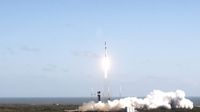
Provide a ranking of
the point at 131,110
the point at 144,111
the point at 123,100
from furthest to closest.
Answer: the point at 123,100, the point at 144,111, the point at 131,110

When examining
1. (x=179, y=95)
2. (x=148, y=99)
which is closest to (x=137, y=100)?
(x=148, y=99)

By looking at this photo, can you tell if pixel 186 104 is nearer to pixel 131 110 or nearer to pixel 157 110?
pixel 157 110

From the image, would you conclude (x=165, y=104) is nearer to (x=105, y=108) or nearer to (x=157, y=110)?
(x=157, y=110)

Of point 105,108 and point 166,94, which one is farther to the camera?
point 166,94

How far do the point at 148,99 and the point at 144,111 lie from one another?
18059mm

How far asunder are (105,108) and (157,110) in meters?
14.8

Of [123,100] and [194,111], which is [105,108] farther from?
[194,111]

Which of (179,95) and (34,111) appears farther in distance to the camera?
(179,95)

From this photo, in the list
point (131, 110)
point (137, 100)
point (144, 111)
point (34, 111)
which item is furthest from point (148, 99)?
point (131, 110)

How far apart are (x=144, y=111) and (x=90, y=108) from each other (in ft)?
55.1

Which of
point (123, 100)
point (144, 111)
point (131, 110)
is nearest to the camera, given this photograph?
point (131, 110)

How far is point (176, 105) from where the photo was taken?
6107 inches

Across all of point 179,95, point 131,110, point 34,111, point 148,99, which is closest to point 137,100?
point 148,99

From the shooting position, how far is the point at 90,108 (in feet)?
479
